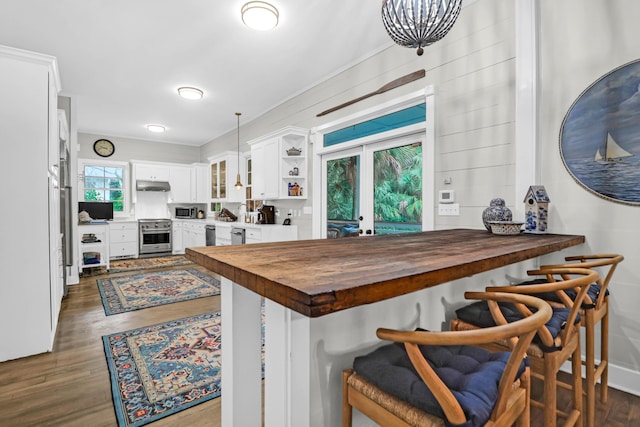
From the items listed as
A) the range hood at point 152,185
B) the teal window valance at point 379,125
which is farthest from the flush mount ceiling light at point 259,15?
the range hood at point 152,185

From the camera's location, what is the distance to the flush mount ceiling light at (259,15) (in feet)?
8.85

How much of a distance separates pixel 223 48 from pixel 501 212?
328 cm

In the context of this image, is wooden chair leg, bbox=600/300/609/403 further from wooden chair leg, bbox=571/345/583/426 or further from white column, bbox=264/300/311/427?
white column, bbox=264/300/311/427

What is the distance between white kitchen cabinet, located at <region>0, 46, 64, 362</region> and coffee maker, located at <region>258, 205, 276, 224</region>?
292 cm

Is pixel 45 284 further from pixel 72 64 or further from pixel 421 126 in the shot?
pixel 421 126

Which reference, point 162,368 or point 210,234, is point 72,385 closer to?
point 162,368

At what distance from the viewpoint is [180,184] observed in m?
7.70

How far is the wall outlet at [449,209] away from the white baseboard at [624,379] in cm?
144

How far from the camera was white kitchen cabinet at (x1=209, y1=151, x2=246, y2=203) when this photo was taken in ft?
21.2

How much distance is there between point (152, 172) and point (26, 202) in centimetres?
530

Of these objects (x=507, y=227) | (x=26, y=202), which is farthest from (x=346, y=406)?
(x=26, y=202)

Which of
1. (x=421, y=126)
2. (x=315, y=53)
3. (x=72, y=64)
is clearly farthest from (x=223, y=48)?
(x=421, y=126)

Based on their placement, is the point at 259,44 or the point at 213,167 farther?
the point at 213,167

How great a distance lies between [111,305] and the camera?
143 inches
